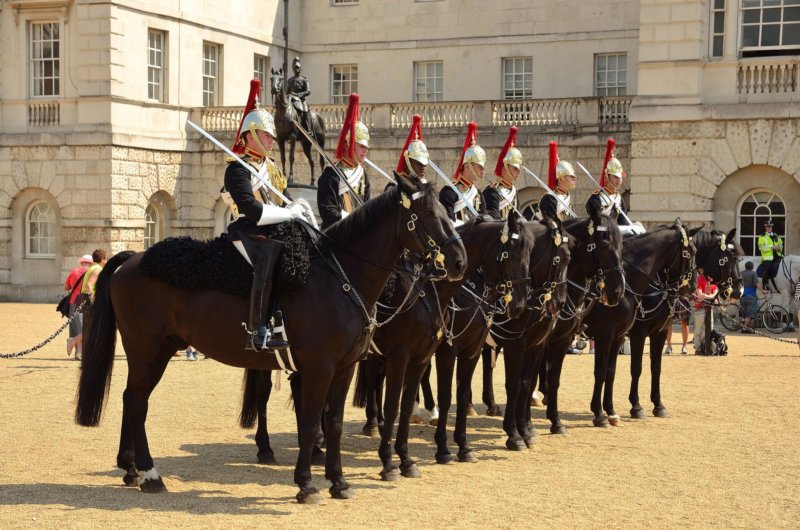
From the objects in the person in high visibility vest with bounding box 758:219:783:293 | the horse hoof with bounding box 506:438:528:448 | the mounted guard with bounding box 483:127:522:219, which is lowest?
the horse hoof with bounding box 506:438:528:448

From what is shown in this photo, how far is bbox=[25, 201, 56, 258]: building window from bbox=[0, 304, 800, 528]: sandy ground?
666 inches

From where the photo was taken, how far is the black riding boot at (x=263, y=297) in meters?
8.60

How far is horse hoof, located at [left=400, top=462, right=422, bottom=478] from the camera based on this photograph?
9.80m

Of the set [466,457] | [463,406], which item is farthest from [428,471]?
[463,406]

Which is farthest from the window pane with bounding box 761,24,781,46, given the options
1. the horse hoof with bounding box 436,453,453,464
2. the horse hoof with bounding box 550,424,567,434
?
the horse hoof with bounding box 436,453,453,464

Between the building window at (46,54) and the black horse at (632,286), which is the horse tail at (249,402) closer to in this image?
the black horse at (632,286)

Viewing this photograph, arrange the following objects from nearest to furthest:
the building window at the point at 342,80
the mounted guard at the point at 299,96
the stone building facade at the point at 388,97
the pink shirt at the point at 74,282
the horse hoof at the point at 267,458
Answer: the horse hoof at the point at 267,458
the pink shirt at the point at 74,282
the mounted guard at the point at 299,96
the stone building facade at the point at 388,97
the building window at the point at 342,80

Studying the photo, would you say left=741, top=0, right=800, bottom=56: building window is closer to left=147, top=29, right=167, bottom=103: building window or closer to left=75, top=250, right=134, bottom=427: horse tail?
left=147, top=29, right=167, bottom=103: building window

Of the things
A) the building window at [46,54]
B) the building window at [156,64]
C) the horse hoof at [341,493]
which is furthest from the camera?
the building window at [156,64]

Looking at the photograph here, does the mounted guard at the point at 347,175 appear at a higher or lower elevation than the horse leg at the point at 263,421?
higher

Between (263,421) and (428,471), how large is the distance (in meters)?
1.51

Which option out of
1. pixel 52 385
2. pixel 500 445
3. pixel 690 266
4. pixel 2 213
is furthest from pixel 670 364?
pixel 2 213

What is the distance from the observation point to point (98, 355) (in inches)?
370

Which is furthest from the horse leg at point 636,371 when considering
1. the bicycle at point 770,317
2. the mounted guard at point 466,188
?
the bicycle at point 770,317
